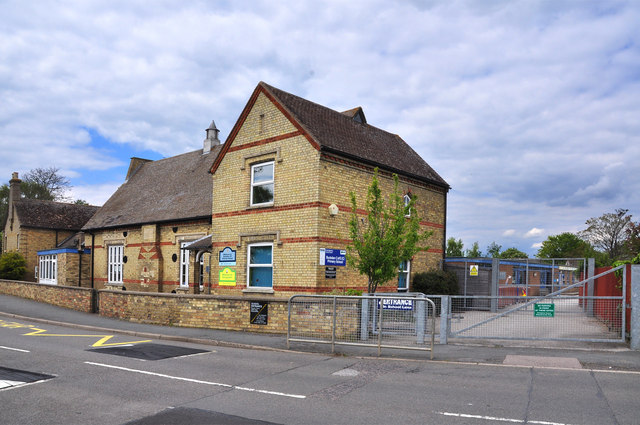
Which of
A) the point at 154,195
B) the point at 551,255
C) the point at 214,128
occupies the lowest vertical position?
the point at 551,255

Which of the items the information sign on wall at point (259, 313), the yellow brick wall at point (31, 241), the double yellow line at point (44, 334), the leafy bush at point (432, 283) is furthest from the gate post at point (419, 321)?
the yellow brick wall at point (31, 241)

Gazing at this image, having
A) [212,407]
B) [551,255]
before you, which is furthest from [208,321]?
[551,255]

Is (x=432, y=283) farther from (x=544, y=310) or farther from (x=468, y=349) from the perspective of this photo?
(x=468, y=349)

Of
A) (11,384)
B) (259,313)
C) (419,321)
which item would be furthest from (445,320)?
(11,384)

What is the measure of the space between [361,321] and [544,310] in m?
4.42

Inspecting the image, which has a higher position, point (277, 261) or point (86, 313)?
point (277, 261)

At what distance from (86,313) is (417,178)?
580 inches

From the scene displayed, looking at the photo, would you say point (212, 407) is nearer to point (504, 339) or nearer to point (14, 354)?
point (14, 354)

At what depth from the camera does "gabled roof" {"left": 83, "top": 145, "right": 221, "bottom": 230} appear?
2425 cm

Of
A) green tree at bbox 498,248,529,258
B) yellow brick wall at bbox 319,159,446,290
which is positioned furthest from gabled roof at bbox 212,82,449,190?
green tree at bbox 498,248,529,258

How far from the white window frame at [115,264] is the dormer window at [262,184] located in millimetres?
12516

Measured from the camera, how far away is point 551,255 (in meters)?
90.2

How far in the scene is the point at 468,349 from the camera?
11.9 meters

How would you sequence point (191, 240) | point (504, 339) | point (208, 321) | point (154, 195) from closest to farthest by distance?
point (504, 339) → point (208, 321) → point (191, 240) → point (154, 195)
